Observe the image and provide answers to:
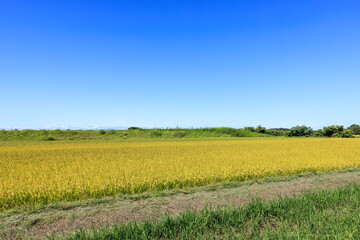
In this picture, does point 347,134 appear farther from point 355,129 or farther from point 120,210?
point 120,210

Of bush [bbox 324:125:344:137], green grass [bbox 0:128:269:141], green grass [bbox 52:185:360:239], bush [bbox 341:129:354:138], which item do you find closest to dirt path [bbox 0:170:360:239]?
green grass [bbox 52:185:360:239]

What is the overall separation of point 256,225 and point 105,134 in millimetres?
35216

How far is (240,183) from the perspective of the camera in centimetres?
713

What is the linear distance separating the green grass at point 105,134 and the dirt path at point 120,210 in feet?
95.8

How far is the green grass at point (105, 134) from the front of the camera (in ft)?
103

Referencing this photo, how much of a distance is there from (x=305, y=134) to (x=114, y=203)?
179 ft

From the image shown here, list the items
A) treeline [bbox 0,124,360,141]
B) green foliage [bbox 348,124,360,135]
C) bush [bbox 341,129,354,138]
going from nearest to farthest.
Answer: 1. treeline [bbox 0,124,360,141]
2. bush [bbox 341,129,354,138]
3. green foliage [bbox 348,124,360,135]

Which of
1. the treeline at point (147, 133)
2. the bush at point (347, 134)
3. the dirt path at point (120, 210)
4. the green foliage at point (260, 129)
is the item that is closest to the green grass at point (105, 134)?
the treeline at point (147, 133)

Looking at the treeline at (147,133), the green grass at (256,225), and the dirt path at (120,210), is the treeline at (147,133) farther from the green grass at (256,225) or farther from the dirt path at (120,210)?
the green grass at (256,225)

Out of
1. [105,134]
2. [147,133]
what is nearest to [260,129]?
[147,133]

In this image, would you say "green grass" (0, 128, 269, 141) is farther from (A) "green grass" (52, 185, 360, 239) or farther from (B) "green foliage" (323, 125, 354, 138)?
(A) "green grass" (52, 185, 360, 239)

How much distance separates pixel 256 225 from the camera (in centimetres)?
384

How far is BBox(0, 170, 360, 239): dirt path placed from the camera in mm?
4156

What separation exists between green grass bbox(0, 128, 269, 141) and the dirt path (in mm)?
29192
